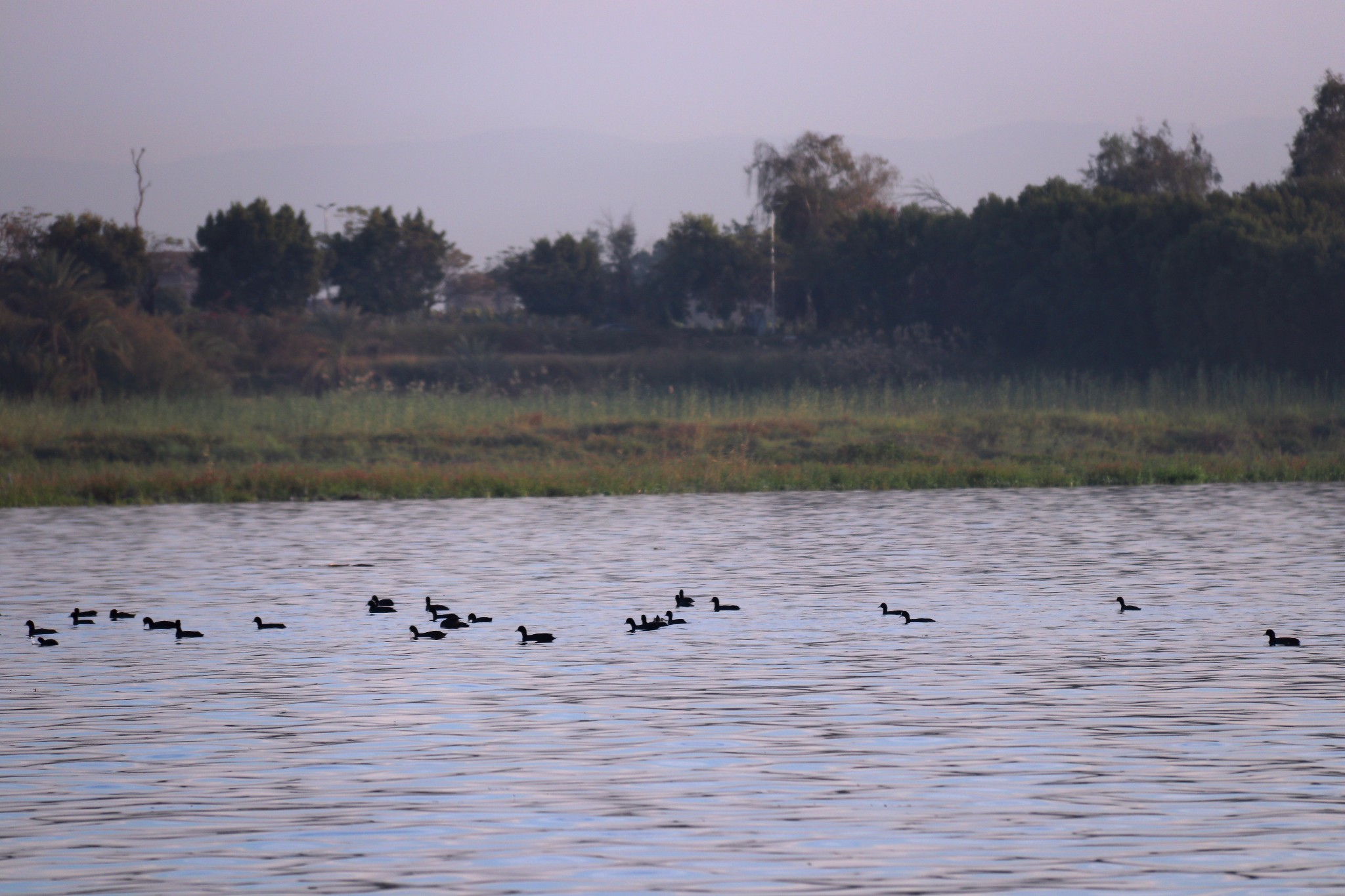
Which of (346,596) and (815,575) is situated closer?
(346,596)

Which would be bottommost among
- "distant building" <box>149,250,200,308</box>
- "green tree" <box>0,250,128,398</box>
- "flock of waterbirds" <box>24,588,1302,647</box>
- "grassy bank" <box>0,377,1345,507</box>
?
"flock of waterbirds" <box>24,588,1302,647</box>

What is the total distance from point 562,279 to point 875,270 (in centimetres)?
2214

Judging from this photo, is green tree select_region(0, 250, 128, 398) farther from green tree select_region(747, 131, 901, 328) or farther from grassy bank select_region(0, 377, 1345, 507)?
green tree select_region(747, 131, 901, 328)

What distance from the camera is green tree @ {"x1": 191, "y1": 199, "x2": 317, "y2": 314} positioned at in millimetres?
68812

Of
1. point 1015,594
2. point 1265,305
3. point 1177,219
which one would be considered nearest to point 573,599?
point 1015,594

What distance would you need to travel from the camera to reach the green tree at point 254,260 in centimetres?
6881

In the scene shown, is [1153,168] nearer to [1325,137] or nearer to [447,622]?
[1325,137]

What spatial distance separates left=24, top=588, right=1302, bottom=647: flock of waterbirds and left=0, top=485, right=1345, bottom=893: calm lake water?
5.3 inches

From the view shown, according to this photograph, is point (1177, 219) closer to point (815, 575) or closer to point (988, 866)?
point (815, 575)

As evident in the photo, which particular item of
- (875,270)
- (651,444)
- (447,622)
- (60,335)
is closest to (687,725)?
(447,622)

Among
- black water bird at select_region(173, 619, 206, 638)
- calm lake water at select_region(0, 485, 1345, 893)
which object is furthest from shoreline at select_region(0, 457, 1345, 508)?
black water bird at select_region(173, 619, 206, 638)

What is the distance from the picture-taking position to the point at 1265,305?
45375 mm

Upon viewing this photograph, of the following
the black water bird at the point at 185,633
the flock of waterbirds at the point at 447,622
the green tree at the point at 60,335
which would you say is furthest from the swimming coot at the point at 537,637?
the green tree at the point at 60,335

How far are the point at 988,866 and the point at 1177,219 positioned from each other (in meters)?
46.0
